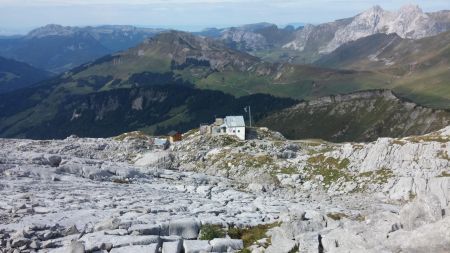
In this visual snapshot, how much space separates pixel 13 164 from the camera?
2249 inches

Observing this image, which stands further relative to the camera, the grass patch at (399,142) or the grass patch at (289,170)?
the grass patch at (289,170)

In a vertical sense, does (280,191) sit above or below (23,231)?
below

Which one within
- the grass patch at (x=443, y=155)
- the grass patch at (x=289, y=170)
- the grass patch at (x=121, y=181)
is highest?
the grass patch at (x=443, y=155)

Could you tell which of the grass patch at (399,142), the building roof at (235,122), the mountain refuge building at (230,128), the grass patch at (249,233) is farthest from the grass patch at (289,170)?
the building roof at (235,122)

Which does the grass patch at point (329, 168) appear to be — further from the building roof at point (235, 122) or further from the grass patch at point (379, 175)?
the building roof at point (235, 122)

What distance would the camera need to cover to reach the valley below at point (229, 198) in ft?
79.4

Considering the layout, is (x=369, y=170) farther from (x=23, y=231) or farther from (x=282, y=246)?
(x=23, y=231)

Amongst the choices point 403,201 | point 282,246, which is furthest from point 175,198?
point 403,201

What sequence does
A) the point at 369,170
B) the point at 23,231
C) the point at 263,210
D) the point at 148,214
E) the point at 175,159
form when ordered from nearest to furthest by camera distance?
the point at 23,231
the point at 148,214
the point at 263,210
the point at 369,170
the point at 175,159

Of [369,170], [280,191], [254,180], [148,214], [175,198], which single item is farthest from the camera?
[254,180]

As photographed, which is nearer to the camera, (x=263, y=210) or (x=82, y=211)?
(x=82, y=211)

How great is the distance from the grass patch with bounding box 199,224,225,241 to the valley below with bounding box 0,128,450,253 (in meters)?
0.11

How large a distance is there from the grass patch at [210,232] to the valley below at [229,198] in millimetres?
108

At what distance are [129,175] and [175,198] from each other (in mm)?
18323
